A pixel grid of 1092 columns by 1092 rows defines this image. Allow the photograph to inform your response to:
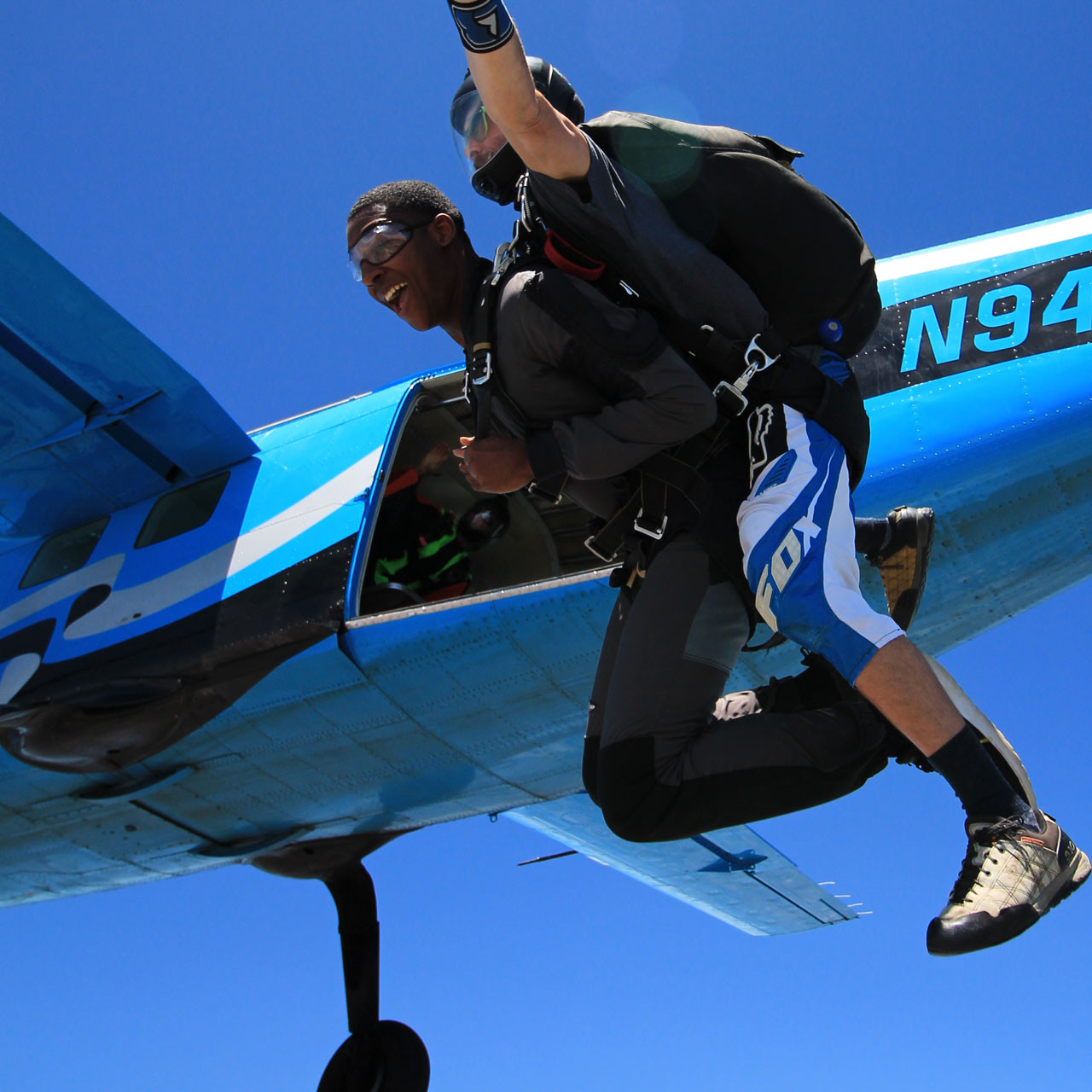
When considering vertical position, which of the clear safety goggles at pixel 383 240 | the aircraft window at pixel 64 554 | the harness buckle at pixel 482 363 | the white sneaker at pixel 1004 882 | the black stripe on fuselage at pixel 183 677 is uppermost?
the clear safety goggles at pixel 383 240

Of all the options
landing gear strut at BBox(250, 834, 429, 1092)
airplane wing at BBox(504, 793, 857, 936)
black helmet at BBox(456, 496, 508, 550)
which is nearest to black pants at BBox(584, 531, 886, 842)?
black helmet at BBox(456, 496, 508, 550)

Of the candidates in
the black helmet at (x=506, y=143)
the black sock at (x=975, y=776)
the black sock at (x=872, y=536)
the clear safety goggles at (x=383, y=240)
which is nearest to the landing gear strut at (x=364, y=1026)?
the black sock at (x=872, y=536)

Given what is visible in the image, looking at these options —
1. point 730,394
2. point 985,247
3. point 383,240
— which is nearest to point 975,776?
point 730,394

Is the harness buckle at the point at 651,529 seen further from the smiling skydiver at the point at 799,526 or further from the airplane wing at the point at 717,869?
the airplane wing at the point at 717,869

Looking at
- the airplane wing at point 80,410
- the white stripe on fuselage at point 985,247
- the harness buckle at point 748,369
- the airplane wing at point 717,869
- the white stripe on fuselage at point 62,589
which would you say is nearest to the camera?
the harness buckle at point 748,369

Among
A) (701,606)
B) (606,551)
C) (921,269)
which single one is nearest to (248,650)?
(606,551)

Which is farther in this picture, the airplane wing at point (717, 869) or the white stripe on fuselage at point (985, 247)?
the airplane wing at point (717, 869)

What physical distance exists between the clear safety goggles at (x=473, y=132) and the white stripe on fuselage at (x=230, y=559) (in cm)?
289

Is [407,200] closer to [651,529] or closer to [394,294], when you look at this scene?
[394,294]

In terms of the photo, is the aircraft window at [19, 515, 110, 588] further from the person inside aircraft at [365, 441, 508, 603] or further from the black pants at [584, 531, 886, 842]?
the black pants at [584, 531, 886, 842]

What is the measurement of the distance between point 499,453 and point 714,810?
3.81 feet

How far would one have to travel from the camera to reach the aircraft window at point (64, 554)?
23.7ft

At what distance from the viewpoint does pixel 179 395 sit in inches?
270

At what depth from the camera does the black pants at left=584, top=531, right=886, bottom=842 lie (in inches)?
121
